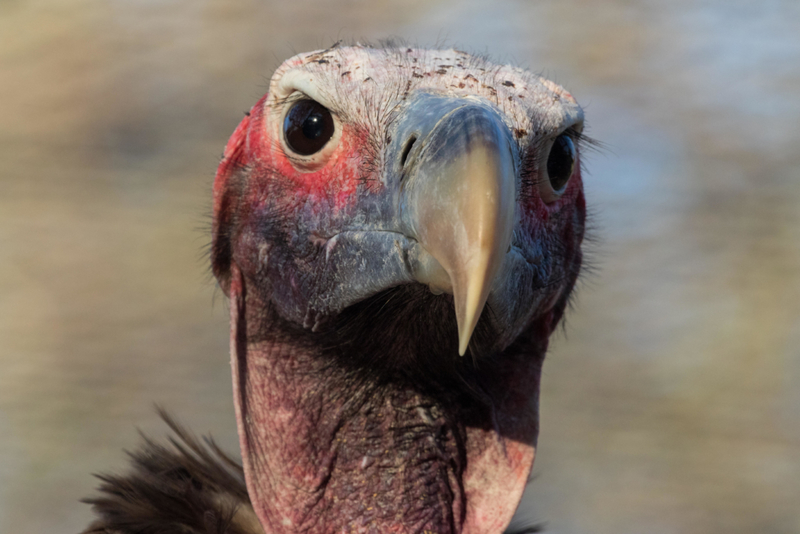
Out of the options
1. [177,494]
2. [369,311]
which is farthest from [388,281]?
[177,494]

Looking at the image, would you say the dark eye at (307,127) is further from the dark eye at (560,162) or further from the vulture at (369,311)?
the dark eye at (560,162)

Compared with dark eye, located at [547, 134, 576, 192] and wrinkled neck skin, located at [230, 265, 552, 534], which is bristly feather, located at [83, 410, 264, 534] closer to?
wrinkled neck skin, located at [230, 265, 552, 534]

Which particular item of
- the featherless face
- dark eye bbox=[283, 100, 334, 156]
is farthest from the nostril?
dark eye bbox=[283, 100, 334, 156]

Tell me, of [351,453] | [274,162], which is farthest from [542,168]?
[351,453]

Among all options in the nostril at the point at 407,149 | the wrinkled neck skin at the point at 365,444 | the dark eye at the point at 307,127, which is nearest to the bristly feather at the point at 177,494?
the wrinkled neck skin at the point at 365,444

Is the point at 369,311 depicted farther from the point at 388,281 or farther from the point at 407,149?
the point at 407,149
